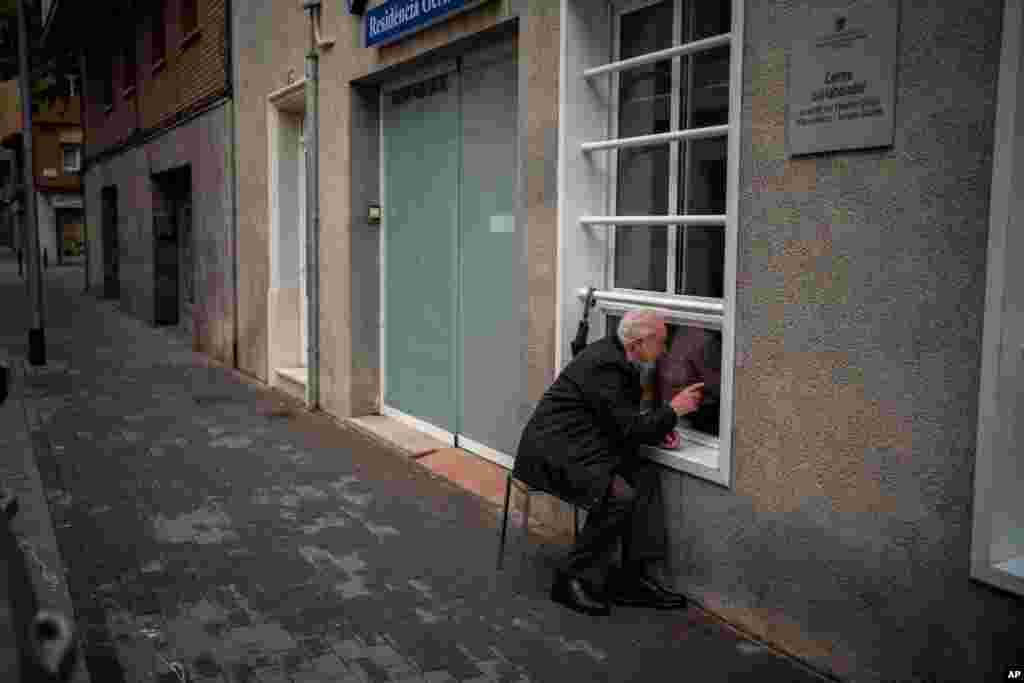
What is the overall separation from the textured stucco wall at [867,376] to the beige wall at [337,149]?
5.57 ft

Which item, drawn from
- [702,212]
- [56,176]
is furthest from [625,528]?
[56,176]

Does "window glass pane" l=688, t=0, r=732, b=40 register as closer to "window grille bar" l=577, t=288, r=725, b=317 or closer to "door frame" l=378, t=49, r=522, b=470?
"window grille bar" l=577, t=288, r=725, b=317

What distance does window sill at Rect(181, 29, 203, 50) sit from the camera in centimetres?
1377

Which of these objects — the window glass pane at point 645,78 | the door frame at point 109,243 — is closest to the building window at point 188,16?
the door frame at point 109,243

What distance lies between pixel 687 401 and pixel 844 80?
61.1 inches

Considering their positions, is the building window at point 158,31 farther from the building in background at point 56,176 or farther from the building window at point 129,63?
the building in background at point 56,176

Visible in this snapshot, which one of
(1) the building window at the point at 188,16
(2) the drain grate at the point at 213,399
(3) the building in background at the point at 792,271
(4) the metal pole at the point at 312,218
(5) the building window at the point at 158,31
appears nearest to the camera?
(3) the building in background at the point at 792,271

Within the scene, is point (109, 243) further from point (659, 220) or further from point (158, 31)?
point (659, 220)

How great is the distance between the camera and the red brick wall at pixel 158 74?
1310cm

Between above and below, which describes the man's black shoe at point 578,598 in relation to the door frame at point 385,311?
below

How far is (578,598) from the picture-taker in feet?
15.8

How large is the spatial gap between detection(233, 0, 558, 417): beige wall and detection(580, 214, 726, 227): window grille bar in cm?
35

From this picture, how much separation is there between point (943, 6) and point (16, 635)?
3.26 m

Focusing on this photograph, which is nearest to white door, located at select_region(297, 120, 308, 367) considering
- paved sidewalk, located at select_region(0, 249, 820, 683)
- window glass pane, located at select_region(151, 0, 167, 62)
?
paved sidewalk, located at select_region(0, 249, 820, 683)
